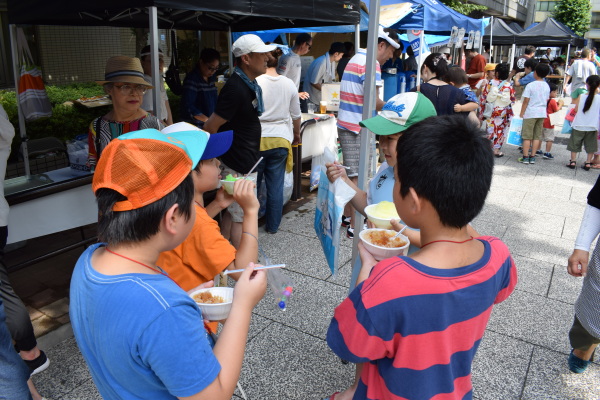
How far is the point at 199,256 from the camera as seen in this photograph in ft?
6.47

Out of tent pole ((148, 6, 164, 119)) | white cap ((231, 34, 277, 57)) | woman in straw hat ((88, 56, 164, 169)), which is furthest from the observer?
white cap ((231, 34, 277, 57))

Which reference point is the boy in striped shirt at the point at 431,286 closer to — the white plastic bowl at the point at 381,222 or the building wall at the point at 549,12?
the white plastic bowl at the point at 381,222

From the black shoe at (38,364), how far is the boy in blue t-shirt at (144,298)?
185 cm

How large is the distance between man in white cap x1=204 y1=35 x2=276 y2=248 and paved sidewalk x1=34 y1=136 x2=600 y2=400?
1.01m

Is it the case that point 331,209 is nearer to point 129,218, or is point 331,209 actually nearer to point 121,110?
point 129,218

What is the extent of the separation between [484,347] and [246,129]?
2.65 meters

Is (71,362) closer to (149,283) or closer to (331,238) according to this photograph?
(331,238)

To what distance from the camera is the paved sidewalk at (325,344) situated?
2.85m

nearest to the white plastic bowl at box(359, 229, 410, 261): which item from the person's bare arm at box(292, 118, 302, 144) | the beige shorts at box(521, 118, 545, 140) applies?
the person's bare arm at box(292, 118, 302, 144)

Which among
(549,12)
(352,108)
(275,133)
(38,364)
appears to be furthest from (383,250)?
(549,12)

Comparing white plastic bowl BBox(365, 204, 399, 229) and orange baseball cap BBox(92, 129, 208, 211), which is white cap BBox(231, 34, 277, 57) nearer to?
white plastic bowl BBox(365, 204, 399, 229)

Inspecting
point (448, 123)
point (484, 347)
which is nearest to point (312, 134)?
point (484, 347)

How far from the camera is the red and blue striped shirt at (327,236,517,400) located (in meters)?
1.25

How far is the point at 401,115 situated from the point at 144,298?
1479 mm
